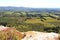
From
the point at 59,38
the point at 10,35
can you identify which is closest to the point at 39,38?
the point at 59,38

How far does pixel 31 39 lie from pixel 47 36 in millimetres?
1290

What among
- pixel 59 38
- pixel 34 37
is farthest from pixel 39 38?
pixel 59 38

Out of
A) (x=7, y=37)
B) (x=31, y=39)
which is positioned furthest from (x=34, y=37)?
(x=7, y=37)

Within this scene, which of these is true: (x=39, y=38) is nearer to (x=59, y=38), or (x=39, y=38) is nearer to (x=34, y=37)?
(x=34, y=37)

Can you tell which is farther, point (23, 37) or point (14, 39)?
point (23, 37)

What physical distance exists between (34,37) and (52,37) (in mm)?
1380

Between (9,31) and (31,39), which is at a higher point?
(9,31)

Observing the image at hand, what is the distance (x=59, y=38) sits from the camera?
44.9 ft

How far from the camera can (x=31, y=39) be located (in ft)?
44.5

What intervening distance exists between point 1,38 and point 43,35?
138 inches

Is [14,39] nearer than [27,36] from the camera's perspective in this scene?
Yes

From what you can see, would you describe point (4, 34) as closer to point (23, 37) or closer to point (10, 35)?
point (10, 35)

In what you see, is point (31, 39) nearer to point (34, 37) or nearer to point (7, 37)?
point (34, 37)

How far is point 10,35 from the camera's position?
41.0ft
